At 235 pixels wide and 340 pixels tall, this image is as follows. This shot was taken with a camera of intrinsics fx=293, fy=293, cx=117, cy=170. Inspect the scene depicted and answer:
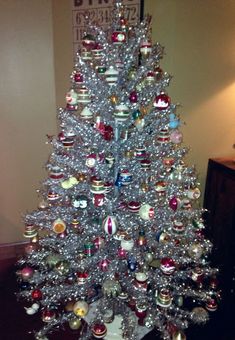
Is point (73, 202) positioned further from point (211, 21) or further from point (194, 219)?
point (211, 21)

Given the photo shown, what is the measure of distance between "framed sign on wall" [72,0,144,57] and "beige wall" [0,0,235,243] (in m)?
0.05

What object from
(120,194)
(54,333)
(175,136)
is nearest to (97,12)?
(175,136)

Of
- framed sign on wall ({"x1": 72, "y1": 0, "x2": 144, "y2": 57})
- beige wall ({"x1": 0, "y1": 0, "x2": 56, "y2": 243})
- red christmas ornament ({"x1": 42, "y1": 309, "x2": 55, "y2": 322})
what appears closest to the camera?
red christmas ornament ({"x1": 42, "y1": 309, "x2": 55, "y2": 322})

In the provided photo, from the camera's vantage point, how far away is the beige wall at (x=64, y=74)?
1.71 meters

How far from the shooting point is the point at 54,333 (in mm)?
1508

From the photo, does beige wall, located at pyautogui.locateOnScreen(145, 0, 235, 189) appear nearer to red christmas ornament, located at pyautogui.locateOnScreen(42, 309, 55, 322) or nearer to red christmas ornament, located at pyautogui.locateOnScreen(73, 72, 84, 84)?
red christmas ornament, located at pyautogui.locateOnScreen(73, 72, 84, 84)

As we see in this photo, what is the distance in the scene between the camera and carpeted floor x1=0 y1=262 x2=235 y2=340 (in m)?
1.50

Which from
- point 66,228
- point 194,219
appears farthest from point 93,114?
point 194,219

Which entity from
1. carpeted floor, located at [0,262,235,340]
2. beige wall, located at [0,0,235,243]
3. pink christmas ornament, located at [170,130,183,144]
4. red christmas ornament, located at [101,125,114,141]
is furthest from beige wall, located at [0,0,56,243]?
pink christmas ornament, located at [170,130,183,144]

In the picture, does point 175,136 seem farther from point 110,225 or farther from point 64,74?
point 64,74

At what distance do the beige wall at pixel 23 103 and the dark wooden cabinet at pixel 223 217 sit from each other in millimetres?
1145

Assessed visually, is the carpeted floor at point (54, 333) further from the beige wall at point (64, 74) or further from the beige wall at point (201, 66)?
the beige wall at point (201, 66)

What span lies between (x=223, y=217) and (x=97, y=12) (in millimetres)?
1416

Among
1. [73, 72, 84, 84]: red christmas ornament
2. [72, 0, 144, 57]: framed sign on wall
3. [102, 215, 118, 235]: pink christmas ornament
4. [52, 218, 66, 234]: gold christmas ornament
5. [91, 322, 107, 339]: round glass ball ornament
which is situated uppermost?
[72, 0, 144, 57]: framed sign on wall
